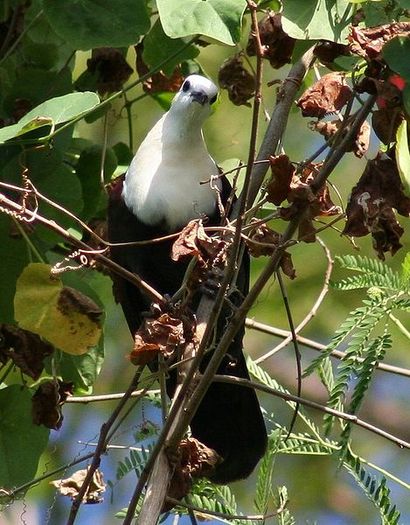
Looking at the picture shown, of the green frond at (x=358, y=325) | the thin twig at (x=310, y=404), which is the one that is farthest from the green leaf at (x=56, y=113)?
the green frond at (x=358, y=325)

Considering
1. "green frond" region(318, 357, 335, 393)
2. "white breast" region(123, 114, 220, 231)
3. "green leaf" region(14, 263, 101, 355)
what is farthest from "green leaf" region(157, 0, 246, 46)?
"white breast" region(123, 114, 220, 231)

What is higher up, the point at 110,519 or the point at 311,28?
the point at 311,28

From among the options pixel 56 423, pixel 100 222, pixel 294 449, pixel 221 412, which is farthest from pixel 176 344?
Result: pixel 221 412

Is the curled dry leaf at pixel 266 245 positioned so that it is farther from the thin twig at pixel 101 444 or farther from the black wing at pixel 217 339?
the black wing at pixel 217 339

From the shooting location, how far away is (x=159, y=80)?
1.81 m

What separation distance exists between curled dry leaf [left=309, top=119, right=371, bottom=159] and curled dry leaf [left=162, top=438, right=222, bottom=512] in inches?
15.2

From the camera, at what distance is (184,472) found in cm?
131

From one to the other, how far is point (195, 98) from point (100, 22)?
0.41 m

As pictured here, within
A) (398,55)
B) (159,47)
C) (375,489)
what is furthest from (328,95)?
(375,489)

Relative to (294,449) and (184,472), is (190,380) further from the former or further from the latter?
(294,449)

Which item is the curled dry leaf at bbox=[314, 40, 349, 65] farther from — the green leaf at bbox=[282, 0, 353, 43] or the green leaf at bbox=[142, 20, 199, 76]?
the green leaf at bbox=[142, 20, 199, 76]

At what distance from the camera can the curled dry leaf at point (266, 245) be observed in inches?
50.9

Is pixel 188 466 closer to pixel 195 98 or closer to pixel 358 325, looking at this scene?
pixel 358 325

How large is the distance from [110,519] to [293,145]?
3.62 feet
